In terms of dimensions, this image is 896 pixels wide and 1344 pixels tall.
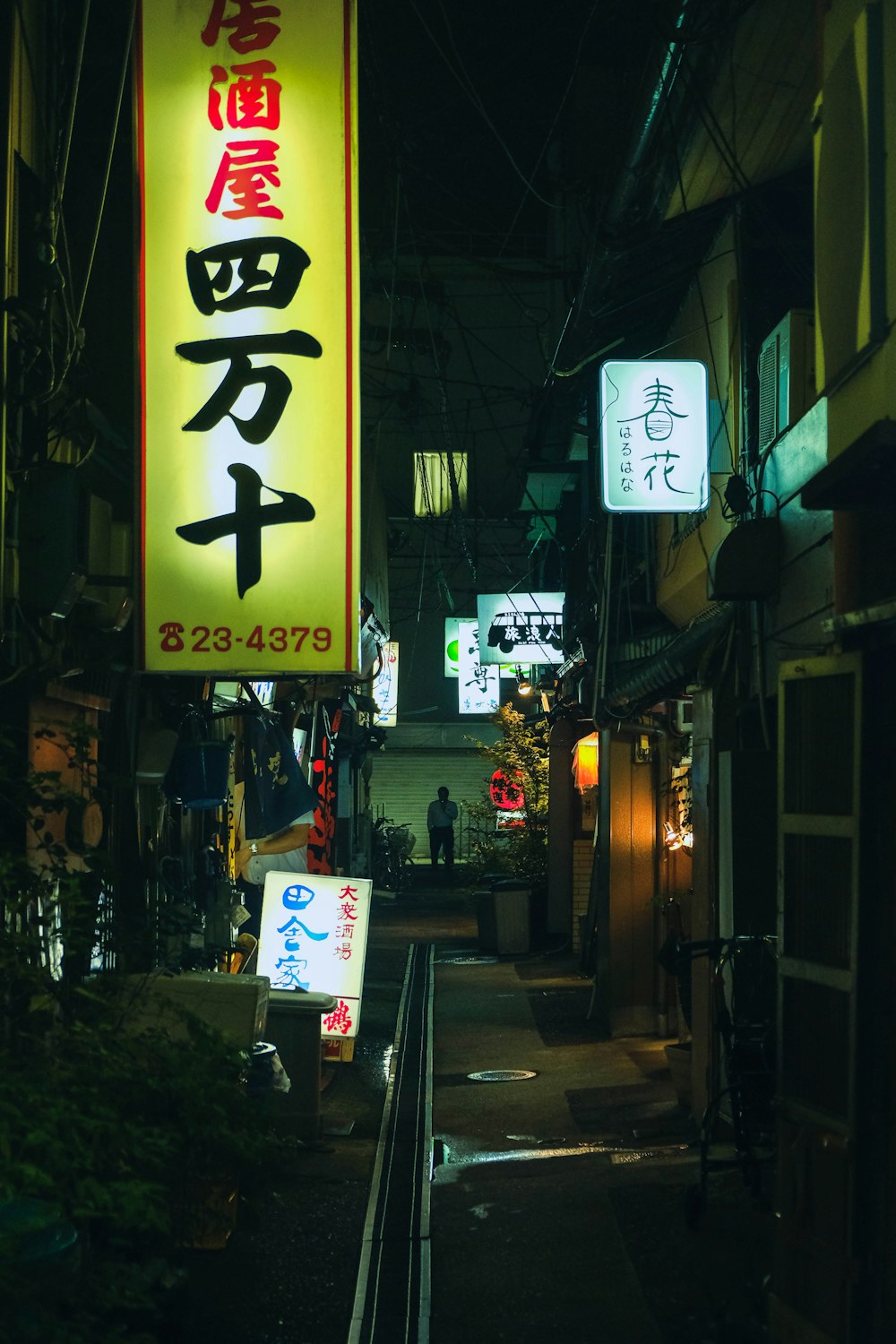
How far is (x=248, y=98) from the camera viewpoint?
8148 millimetres

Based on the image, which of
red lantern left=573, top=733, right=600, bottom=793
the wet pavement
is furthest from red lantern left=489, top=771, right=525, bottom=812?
the wet pavement

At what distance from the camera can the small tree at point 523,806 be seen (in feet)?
84.8

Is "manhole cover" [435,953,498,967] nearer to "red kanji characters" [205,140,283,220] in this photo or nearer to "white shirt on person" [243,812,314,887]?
"white shirt on person" [243,812,314,887]

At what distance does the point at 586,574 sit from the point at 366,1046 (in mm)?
8033

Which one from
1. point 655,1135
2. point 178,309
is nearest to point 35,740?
point 178,309

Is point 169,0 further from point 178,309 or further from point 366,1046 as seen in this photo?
point 366,1046

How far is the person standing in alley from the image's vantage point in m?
38.8

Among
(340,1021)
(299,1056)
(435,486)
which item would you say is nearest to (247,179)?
(299,1056)

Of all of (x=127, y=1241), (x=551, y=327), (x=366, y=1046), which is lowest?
(x=366, y=1046)

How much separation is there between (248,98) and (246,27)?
480mm

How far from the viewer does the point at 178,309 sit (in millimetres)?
8094

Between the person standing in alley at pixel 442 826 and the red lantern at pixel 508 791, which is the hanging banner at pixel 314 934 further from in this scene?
the person standing in alley at pixel 442 826

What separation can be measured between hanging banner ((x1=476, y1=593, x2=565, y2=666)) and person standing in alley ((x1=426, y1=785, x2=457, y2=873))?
10.9 meters

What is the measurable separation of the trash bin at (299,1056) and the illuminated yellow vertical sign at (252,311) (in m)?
4.37
